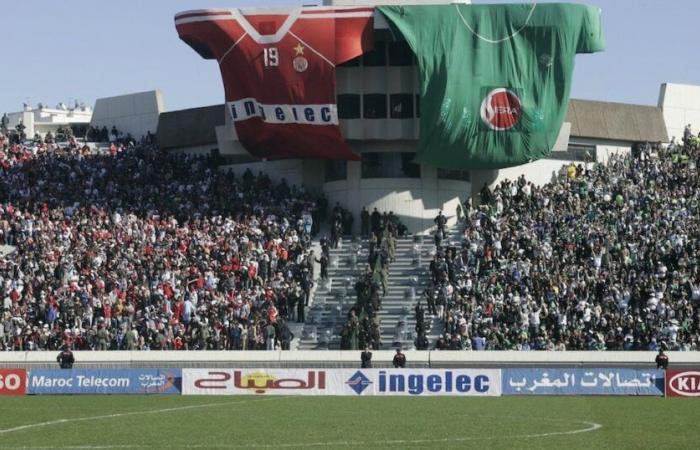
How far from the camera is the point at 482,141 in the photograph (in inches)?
2953

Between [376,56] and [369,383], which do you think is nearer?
[369,383]

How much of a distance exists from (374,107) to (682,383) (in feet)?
86.3

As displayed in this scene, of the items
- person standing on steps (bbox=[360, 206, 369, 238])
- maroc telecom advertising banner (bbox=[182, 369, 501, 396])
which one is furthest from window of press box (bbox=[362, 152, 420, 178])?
maroc telecom advertising banner (bbox=[182, 369, 501, 396])

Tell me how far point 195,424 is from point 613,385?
1966 cm

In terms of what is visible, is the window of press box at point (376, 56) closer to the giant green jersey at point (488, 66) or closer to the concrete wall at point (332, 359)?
the giant green jersey at point (488, 66)

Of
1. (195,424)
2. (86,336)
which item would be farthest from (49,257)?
(195,424)

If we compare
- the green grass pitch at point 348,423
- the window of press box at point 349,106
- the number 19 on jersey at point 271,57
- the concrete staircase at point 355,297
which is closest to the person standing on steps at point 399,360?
the green grass pitch at point 348,423

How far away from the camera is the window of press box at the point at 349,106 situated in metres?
76.8

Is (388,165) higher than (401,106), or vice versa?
(401,106)

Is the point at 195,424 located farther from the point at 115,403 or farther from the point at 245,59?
the point at 245,59

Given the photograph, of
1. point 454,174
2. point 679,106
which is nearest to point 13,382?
point 454,174

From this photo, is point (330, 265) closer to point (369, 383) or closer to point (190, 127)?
point (190, 127)

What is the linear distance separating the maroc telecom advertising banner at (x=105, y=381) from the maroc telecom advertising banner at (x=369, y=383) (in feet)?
2.52

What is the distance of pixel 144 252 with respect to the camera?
71.6 metres
